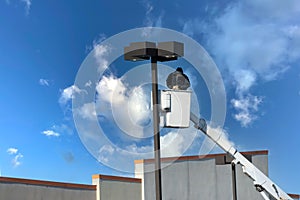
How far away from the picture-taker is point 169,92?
1101 cm

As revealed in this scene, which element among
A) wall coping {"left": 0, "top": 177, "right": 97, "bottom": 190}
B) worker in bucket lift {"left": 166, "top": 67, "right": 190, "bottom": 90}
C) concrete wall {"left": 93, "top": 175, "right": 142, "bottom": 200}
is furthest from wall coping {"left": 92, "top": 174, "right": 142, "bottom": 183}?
worker in bucket lift {"left": 166, "top": 67, "right": 190, "bottom": 90}

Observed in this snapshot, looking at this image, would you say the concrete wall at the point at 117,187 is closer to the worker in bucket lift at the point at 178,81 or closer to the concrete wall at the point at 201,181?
the concrete wall at the point at 201,181

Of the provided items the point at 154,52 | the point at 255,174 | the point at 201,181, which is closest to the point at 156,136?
the point at 154,52

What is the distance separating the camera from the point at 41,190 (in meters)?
17.9

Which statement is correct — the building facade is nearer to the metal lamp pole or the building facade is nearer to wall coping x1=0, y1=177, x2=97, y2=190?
wall coping x1=0, y1=177, x2=97, y2=190

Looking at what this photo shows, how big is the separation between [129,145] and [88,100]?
103 centimetres

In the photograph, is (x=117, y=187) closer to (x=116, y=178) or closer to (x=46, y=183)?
(x=116, y=178)

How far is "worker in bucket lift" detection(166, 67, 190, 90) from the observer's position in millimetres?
11180

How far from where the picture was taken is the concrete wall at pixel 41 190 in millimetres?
17141

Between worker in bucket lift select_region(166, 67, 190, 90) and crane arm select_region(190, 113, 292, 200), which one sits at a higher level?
worker in bucket lift select_region(166, 67, 190, 90)

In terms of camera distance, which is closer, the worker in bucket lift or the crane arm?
the worker in bucket lift

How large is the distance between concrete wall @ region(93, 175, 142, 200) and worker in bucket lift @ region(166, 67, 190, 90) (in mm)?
8502

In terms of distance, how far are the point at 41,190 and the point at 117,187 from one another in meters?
2.76

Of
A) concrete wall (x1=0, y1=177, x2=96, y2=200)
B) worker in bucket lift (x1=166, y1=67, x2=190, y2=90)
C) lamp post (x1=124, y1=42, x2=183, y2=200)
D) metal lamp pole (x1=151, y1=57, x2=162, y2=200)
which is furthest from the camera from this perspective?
concrete wall (x1=0, y1=177, x2=96, y2=200)
